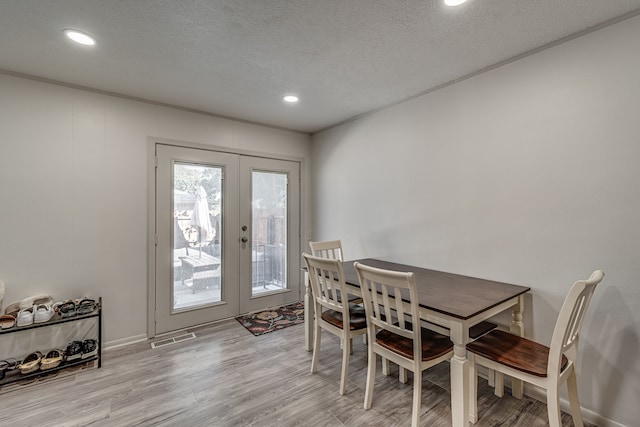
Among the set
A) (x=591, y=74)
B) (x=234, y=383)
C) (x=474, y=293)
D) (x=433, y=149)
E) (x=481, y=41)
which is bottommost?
(x=234, y=383)

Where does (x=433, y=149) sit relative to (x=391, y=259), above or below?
above

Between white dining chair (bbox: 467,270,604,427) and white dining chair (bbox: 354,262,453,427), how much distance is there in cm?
25

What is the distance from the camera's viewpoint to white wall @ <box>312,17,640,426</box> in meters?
1.74

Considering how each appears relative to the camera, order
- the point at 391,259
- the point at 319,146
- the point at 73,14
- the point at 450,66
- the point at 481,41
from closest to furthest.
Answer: the point at 73,14 → the point at 481,41 → the point at 450,66 → the point at 391,259 → the point at 319,146

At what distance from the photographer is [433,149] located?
273 centimetres

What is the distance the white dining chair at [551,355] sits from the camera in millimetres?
1444

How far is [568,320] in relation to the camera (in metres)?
1.43

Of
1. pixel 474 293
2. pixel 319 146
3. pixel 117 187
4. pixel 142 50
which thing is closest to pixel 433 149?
pixel 474 293

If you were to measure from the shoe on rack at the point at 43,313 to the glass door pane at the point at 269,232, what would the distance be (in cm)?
195

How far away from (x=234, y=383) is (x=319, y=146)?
3091 mm

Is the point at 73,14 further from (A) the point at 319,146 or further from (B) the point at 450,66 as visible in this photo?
(A) the point at 319,146

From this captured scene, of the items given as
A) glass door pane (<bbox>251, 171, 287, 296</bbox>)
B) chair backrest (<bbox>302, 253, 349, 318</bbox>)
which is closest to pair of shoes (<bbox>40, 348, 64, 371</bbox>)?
glass door pane (<bbox>251, 171, 287, 296</bbox>)

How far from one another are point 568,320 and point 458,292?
2.13 feet

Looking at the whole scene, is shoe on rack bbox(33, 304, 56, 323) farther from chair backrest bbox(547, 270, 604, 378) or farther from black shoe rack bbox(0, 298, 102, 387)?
chair backrest bbox(547, 270, 604, 378)
